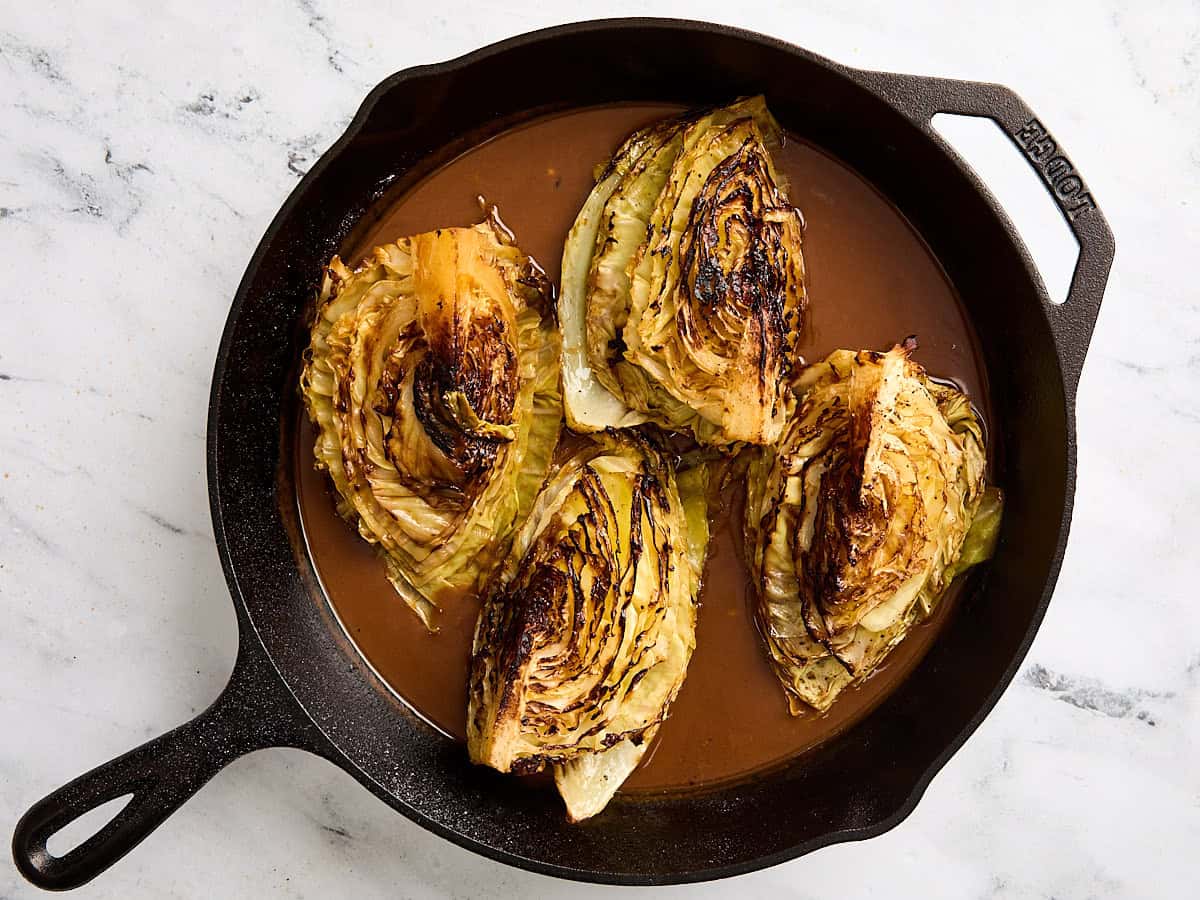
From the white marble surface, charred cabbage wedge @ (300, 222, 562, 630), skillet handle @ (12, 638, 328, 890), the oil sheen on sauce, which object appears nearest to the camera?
skillet handle @ (12, 638, 328, 890)

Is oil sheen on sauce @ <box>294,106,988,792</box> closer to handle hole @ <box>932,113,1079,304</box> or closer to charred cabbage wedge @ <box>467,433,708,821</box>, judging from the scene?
charred cabbage wedge @ <box>467,433,708,821</box>

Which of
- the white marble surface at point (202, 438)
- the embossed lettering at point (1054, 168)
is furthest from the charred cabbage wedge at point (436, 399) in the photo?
the embossed lettering at point (1054, 168)

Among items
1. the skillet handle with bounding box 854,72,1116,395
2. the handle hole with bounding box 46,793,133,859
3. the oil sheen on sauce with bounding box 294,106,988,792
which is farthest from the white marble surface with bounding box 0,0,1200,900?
the skillet handle with bounding box 854,72,1116,395

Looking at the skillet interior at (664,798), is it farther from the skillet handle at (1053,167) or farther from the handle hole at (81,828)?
the handle hole at (81,828)

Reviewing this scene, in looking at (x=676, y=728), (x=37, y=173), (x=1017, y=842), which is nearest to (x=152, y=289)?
(x=37, y=173)

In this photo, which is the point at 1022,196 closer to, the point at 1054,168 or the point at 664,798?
the point at 1054,168

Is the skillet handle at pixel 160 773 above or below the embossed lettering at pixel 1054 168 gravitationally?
below

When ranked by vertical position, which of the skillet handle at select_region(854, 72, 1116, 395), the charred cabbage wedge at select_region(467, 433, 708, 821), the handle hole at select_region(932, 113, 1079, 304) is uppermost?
the handle hole at select_region(932, 113, 1079, 304)
